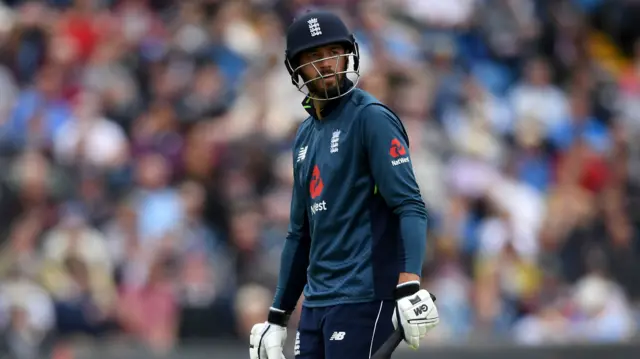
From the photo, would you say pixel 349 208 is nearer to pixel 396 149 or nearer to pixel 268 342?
pixel 396 149

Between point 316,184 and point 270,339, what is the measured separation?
85 cm

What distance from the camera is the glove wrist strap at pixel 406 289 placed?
553 cm

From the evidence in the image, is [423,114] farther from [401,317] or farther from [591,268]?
[401,317]

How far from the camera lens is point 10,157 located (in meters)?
12.7

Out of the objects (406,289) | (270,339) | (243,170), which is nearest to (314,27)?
(406,289)

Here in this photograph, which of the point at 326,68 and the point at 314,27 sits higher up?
the point at 314,27

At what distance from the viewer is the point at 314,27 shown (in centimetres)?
591

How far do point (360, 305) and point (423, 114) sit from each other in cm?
886

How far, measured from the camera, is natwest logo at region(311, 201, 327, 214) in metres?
5.95

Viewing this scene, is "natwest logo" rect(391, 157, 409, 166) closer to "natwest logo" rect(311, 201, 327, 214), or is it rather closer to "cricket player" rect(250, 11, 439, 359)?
"cricket player" rect(250, 11, 439, 359)

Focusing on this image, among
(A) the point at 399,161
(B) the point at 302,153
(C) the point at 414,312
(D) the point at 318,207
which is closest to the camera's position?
(C) the point at 414,312

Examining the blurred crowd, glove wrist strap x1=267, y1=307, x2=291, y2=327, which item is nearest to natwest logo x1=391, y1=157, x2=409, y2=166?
glove wrist strap x1=267, y1=307, x2=291, y2=327

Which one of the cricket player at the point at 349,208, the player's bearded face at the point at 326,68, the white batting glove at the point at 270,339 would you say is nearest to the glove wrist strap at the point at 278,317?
the white batting glove at the point at 270,339

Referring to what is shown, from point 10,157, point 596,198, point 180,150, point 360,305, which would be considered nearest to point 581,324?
point 596,198
